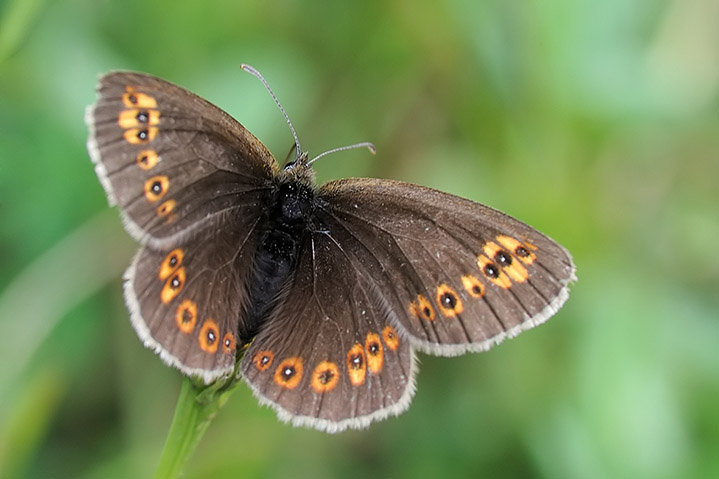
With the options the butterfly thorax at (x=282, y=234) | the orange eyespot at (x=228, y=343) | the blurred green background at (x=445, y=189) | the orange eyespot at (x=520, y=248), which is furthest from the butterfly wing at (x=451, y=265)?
the blurred green background at (x=445, y=189)

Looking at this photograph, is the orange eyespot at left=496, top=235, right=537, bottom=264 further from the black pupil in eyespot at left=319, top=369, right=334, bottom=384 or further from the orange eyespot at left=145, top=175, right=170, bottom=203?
the orange eyespot at left=145, top=175, right=170, bottom=203

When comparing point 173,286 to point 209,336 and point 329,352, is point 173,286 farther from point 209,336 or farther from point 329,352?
point 329,352

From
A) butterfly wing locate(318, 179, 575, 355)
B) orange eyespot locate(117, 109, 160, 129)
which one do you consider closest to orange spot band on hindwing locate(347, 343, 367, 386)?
butterfly wing locate(318, 179, 575, 355)

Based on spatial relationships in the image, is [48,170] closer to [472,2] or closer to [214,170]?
[214,170]

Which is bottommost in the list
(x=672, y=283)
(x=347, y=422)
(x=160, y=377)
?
(x=160, y=377)

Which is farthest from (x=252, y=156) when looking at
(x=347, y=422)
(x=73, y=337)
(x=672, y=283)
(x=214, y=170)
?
(x=672, y=283)
